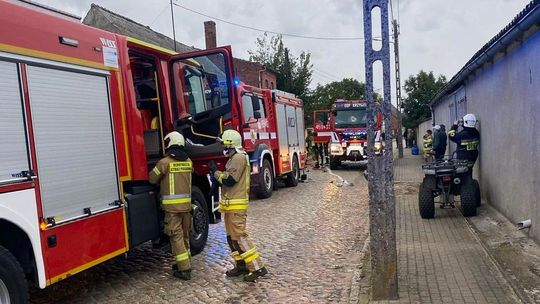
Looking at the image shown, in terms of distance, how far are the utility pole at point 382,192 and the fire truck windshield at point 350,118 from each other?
1543cm

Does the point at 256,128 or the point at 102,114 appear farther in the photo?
the point at 256,128

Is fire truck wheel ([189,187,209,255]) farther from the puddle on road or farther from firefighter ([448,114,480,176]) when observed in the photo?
the puddle on road

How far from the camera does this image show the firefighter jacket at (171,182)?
230 inches

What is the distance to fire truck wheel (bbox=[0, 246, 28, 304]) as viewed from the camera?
12.9ft

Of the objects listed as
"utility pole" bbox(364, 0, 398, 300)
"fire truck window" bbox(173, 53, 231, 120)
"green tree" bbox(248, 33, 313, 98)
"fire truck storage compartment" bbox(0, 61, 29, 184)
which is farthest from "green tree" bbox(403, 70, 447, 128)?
"fire truck storage compartment" bbox(0, 61, 29, 184)

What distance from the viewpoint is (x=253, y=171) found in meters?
12.2

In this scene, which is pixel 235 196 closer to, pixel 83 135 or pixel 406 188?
pixel 83 135

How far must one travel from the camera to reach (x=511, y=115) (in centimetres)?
754

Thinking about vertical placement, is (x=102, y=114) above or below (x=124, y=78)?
below

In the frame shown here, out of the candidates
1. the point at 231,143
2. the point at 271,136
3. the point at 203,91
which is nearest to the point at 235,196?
the point at 231,143

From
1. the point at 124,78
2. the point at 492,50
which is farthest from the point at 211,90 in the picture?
the point at 492,50

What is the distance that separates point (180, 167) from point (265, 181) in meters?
6.93

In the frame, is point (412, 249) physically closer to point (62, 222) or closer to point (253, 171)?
point (62, 222)

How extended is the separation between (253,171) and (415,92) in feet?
107
